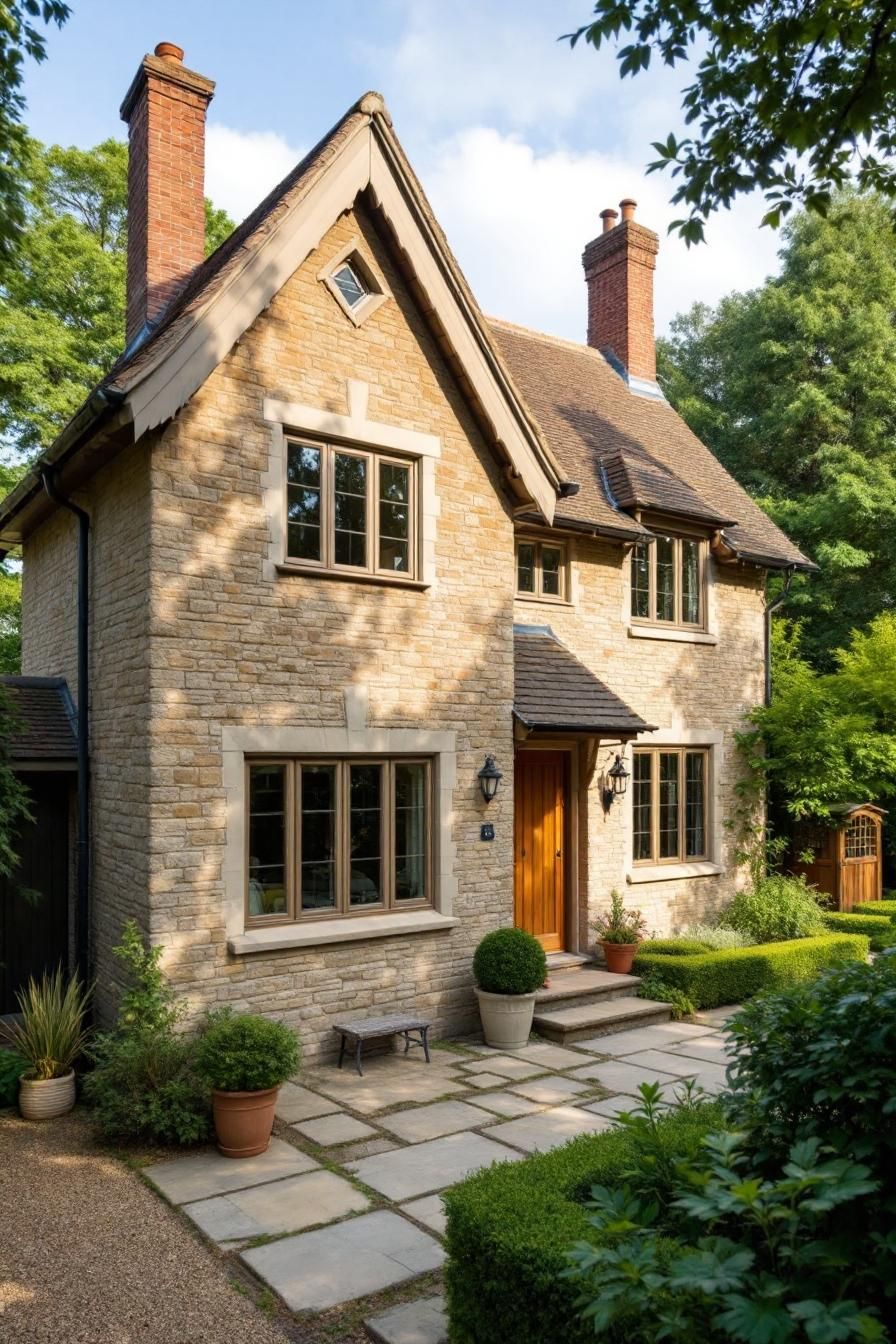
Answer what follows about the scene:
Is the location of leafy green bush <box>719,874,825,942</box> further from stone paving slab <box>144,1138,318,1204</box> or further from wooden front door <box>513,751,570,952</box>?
stone paving slab <box>144,1138,318,1204</box>

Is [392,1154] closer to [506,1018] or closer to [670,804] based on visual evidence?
[506,1018]

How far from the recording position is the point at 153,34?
1071cm

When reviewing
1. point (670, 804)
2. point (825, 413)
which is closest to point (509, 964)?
point (670, 804)

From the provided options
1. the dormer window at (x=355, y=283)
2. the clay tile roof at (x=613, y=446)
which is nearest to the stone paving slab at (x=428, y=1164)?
the dormer window at (x=355, y=283)

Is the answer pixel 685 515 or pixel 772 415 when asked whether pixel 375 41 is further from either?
pixel 772 415

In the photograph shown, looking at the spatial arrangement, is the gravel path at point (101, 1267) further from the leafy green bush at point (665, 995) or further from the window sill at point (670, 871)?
the window sill at point (670, 871)

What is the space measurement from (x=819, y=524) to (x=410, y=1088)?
19.6m

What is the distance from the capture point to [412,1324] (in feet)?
15.9

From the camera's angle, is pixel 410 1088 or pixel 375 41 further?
pixel 410 1088

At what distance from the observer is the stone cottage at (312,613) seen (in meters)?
8.65

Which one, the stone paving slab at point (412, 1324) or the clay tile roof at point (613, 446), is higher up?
the clay tile roof at point (613, 446)

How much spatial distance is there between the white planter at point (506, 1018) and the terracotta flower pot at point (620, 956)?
2590 millimetres

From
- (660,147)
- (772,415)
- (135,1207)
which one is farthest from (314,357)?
(772,415)

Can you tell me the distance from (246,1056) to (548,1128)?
8.33 feet
